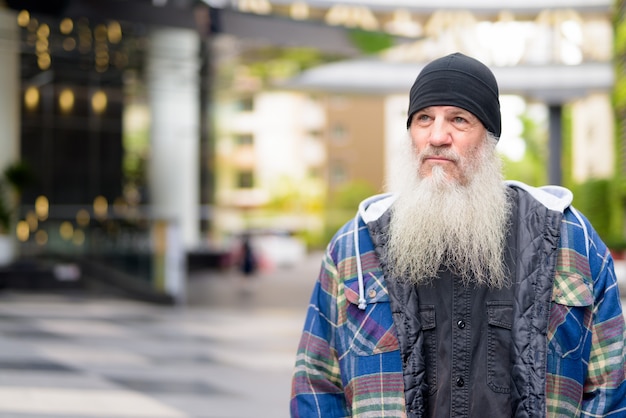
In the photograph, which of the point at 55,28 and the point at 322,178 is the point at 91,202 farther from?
the point at 322,178

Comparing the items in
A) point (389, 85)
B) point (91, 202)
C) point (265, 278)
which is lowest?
point (265, 278)

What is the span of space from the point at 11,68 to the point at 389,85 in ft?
33.2

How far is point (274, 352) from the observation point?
12.1 meters

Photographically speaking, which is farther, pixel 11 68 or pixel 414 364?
pixel 11 68

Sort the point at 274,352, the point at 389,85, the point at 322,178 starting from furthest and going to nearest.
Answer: the point at 322,178, the point at 389,85, the point at 274,352

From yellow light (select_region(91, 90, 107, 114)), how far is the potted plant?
26.6 ft

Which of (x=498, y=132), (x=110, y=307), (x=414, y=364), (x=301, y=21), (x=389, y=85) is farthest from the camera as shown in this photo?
(x=389, y=85)

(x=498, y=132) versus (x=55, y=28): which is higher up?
(x=55, y=28)

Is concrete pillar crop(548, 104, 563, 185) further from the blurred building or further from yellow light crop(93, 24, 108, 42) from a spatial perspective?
yellow light crop(93, 24, 108, 42)

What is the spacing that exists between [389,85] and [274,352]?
17060 mm

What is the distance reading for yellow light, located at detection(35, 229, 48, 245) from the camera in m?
24.6

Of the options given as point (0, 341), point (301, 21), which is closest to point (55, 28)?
point (301, 21)

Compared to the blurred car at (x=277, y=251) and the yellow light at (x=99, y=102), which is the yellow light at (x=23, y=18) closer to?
the yellow light at (x=99, y=102)

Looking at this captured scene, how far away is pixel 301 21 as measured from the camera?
17.0 metres
